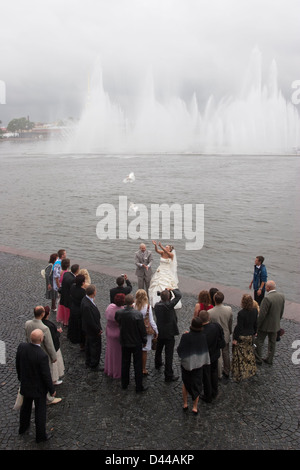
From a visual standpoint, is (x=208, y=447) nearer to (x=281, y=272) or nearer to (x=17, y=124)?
(x=281, y=272)

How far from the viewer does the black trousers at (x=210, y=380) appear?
Answer: 5.08 m

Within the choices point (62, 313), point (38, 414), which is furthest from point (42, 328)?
point (62, 313)

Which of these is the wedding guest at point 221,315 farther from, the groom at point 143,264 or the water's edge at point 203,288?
the groom at point 143,264

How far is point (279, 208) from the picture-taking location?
933 inches

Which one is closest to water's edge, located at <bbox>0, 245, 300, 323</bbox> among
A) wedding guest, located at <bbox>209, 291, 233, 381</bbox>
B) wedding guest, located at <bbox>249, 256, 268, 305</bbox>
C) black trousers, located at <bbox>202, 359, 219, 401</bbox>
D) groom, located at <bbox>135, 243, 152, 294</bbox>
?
wedding guest, located at <bbox>249, 256, 268, 305</bbox>

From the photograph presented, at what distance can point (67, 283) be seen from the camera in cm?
696

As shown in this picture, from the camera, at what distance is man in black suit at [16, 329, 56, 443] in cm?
438

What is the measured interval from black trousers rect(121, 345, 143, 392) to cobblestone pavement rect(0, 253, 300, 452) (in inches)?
5.9

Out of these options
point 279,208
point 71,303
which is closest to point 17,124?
point 279,208

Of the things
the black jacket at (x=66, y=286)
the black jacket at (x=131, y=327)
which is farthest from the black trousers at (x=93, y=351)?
the black jacket at (x=66, y=286)

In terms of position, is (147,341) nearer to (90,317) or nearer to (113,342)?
(113,342)

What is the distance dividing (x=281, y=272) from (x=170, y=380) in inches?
316

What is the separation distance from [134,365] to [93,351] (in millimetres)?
845

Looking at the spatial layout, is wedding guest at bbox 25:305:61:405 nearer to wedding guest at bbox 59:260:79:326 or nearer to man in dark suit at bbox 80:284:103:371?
man in dark suit at bbox 80:284:103:371
